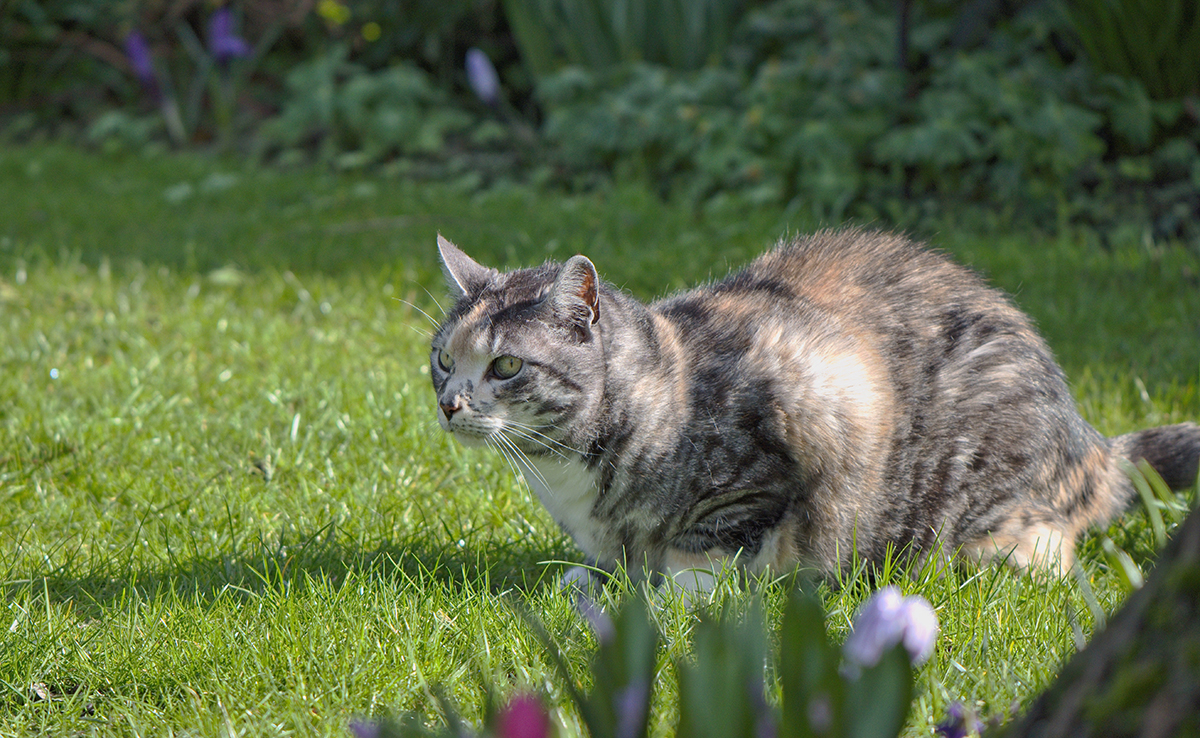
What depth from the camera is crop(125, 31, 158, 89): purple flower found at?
883cm

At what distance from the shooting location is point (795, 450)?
248 cm

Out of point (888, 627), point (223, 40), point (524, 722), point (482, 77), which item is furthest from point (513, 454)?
point (223, 40)

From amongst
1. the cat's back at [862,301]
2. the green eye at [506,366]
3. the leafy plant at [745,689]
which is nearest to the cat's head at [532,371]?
the green eye at [506,366]

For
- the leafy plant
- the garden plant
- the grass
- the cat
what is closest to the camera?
the leafy plant

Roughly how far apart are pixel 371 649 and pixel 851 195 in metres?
4.87

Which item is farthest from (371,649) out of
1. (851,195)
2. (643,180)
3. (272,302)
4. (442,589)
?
(643,180)

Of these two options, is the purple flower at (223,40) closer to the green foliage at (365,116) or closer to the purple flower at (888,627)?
the green foliage at (365,116)

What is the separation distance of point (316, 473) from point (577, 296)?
116cm

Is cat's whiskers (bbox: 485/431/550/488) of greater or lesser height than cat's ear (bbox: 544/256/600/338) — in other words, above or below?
below

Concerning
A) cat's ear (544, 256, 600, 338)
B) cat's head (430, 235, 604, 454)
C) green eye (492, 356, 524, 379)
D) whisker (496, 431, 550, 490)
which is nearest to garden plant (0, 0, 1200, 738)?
whisker (496, 431, 550, 490)

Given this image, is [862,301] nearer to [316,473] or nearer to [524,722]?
[316,473]

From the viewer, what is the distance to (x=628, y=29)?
768 centimetres

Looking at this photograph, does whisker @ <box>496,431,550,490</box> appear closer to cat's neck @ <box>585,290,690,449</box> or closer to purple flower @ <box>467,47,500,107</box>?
cat's neck @ <box>585,290,690,449</box>

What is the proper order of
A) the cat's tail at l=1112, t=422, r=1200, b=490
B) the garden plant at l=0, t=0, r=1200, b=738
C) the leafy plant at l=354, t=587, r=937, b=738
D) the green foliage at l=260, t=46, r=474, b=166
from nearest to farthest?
the leafy plant at l=354, t=587, r=937, b=738
the garden plant at l=0, t=0, r=1200, b=738
the cat's tail at l=1112, t=422, r=1200, b=490
the green foliage at l=260, t=46, r=474, b=166
